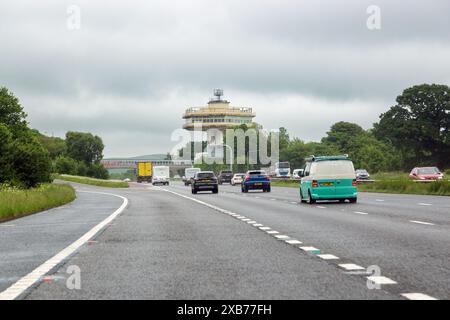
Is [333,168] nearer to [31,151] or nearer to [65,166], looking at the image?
[31,151]

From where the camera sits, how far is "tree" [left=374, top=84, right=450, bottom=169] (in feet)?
320

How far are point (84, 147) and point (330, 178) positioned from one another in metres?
145

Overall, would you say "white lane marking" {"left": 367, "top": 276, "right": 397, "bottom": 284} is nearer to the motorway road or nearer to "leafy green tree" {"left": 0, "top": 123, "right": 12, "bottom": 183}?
the motorway road

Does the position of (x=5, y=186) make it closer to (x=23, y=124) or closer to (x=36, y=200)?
(x=36, y=200)

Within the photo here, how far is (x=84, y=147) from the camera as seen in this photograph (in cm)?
17188

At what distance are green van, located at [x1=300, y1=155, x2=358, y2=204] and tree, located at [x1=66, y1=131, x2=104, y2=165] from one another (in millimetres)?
143443

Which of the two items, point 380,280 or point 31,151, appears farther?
point 31,151

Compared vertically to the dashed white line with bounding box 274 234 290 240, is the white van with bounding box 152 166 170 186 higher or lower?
higher

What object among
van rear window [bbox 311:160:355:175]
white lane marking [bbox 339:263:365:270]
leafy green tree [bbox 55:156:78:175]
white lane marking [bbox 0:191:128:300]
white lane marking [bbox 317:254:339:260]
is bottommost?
white lane marking [bbox 0:191:128:300]

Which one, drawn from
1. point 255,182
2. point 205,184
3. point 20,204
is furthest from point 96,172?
point 20,204

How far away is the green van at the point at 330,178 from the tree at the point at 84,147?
143443mm

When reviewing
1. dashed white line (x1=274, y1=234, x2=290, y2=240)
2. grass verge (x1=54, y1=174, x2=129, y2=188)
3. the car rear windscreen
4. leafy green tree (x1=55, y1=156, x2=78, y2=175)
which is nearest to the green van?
dashed white line (x1=274, y1=234, x2=290, y2=240)

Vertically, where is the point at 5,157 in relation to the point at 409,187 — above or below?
above
